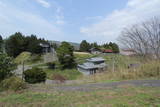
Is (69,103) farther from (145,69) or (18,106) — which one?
(145,69)

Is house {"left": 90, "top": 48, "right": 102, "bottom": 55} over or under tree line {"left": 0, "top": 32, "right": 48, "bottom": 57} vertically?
under

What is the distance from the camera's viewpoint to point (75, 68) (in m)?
27.3

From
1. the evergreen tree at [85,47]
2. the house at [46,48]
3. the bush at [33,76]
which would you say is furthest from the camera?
the evergreen tree at [85,47]

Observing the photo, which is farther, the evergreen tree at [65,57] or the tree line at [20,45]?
the tree line at [20,45]

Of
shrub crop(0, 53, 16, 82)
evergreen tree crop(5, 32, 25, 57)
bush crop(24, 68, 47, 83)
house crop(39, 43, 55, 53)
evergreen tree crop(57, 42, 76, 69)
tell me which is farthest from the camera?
house crop(39, 43, 55, 53)

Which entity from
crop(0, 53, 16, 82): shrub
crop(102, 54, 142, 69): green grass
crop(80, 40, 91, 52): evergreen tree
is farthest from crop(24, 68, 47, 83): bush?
crop(80, 40, 91, 52): evergreen tree

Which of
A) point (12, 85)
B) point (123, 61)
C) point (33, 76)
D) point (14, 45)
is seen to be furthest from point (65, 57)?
point (12, 85)

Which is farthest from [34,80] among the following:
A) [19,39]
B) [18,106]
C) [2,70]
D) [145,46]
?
[19,39]

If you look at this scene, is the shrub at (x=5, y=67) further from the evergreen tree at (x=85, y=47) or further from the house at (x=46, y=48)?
the evergreen tree at (x=85, y=47)

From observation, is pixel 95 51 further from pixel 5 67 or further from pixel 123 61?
pixel 5 67

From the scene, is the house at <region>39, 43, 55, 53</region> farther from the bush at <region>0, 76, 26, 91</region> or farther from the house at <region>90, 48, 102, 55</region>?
the bush at <region>0, 76, 26, 91</region>

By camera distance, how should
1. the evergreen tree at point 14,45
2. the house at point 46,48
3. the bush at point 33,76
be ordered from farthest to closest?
the house at point 46,48, the evergreen tree at point 14,45, the bush at point 33,76

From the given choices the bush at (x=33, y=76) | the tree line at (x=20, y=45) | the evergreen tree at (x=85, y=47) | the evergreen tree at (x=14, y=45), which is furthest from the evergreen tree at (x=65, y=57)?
the evergreen tree at (x=85, y=47)

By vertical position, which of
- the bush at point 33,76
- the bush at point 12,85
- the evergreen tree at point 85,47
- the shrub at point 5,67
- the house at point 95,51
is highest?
the evergreen tree at point 85,47
